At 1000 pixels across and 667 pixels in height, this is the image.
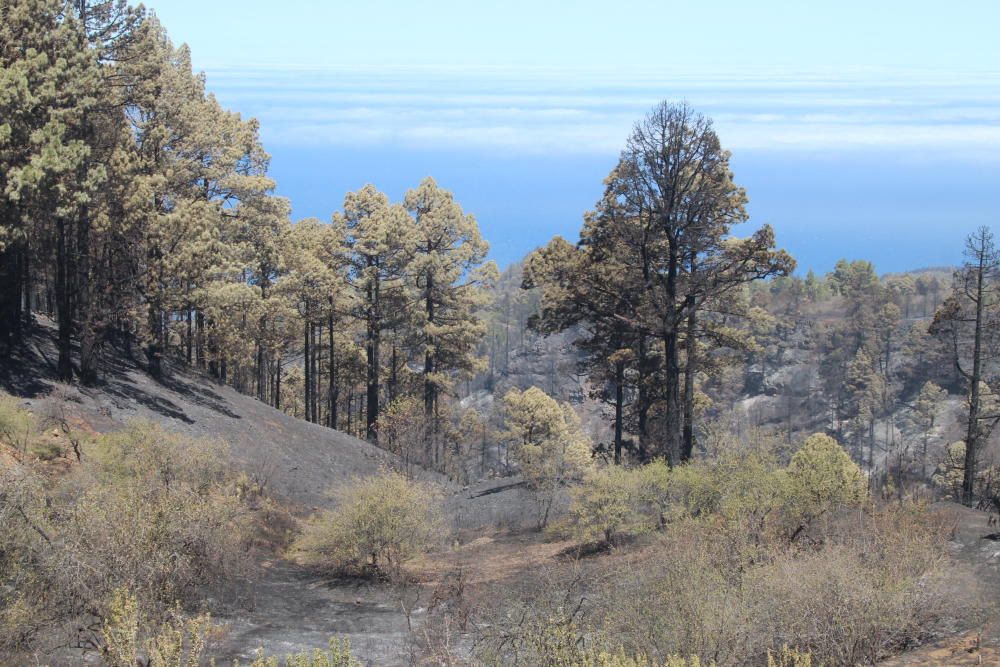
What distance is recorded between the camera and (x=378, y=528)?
15.8 meters

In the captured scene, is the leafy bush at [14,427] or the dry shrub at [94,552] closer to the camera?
the dry shrub at [94,552]

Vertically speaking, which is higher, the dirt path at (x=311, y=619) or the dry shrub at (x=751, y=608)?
the dry shrub at (x=751, y=608)

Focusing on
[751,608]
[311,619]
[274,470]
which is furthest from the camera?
[274,470]

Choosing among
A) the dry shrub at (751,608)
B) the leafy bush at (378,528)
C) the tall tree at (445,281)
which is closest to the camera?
the dry shrub at (751,608)

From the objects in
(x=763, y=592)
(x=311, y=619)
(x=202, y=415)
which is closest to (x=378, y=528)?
(x=311, y=619)

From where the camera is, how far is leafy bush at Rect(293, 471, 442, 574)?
15766 mm

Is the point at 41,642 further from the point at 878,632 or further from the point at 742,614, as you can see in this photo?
the point at 878,632

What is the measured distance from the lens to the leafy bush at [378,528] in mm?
15766

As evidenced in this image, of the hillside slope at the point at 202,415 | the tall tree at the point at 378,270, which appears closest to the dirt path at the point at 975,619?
the hillside slope at the point at 202,415

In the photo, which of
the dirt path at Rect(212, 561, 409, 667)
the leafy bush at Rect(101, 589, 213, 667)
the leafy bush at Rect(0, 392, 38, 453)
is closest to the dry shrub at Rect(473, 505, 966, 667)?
the dirt path at Rect(212, 561, 409, 667)

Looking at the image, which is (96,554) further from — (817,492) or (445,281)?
(445,281)

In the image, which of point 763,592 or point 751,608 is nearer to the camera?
point 751,608

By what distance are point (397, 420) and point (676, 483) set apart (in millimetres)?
16077

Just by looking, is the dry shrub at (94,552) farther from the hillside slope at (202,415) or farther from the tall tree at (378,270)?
the tall tree at (378,270)
